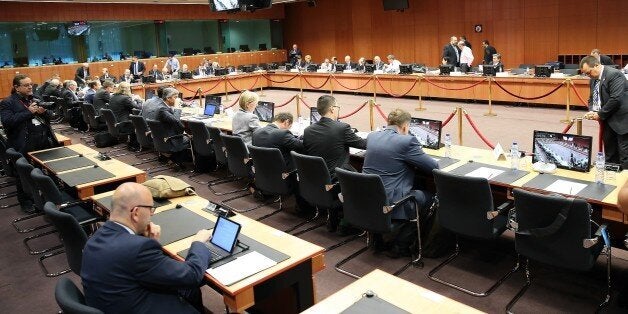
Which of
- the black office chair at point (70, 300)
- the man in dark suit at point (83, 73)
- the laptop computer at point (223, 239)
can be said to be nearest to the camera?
the black office chair at point (70, 300)

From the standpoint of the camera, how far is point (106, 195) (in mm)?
4457

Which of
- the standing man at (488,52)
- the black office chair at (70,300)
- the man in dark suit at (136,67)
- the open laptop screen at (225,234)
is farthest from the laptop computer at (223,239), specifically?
the man in dark suit at (136,67)

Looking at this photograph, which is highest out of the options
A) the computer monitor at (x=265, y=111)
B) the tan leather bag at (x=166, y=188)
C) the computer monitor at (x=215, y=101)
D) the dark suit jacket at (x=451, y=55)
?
the dark suit jacket at (x=451, y=55)

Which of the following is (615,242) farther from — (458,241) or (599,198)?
(458,241)

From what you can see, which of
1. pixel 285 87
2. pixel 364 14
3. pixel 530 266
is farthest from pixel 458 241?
pixel 364 14

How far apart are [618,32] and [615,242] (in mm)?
11566

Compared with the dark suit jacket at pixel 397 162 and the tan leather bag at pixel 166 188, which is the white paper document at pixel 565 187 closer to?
the dark suit jacket at pixel 397 162

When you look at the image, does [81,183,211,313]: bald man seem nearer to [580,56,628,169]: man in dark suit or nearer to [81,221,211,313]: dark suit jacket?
[81,221,211,313]: dark suit jacket

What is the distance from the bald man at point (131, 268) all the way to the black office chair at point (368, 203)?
5.97ft

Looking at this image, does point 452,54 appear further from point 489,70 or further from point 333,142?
point 333,142

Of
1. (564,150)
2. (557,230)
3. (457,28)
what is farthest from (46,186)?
(457,28)

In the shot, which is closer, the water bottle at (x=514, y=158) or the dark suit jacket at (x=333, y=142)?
the water bottle at (x=514, y=158)

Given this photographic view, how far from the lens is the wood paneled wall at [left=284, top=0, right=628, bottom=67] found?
14164 mm

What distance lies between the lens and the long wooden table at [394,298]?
2.40 metres
